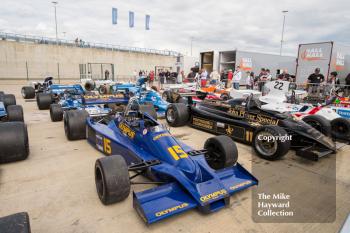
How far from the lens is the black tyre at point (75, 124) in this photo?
16.4 ft

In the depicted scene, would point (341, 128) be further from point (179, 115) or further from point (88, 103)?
point (88, 103)

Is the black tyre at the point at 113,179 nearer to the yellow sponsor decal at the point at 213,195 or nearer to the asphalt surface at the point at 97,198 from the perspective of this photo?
the asphalt surface at the point at 97,198

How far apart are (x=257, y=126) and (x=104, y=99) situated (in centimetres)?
450

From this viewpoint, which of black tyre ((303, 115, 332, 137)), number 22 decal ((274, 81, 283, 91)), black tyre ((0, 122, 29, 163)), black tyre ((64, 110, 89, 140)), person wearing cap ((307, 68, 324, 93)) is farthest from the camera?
person wearing cap ((307, 68, 324, 93))

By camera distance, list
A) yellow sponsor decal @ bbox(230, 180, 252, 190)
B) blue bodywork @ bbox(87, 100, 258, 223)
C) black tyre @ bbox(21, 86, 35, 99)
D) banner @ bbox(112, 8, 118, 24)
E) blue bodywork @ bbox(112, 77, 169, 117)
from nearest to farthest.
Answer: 1. blue bodywork @ bbox(87, 100, 258, 223)
2. yellow sponsor decal @ bbox(230, 180, 252, 190)
3. blue bodywork @ bbox(112, 77, 169, 117)
4. black tyre @ bbox(21, 86, 35, 99)
5. banner @ bbox(112, 8, 118, 24)

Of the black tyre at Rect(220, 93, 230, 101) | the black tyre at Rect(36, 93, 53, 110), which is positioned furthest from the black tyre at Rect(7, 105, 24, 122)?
the black tyre at Rect(220, 93, 230, 101)

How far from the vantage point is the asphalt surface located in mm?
2535

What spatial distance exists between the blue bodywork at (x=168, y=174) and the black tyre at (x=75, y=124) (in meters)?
1.08

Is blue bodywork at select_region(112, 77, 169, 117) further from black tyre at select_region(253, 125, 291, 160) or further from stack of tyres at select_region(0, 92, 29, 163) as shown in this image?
stack of tyres at select_region(0, 92, 29, 163)

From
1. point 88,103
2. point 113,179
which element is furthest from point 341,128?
point 88,103

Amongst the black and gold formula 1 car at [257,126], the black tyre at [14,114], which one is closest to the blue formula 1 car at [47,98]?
the black tyre at [14,114]

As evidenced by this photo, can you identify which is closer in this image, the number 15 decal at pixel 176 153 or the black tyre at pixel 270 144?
the number 15 decal at pixel 176 153

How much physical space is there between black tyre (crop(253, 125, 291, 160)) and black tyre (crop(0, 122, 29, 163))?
13.3 ft

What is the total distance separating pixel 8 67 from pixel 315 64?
29.0 m
